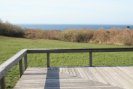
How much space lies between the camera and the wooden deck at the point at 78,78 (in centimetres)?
681

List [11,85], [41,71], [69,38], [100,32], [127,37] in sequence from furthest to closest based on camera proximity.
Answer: [69,38], [100,32], [127,37], [41,71], [11,85]

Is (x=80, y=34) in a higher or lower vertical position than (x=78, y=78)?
higher

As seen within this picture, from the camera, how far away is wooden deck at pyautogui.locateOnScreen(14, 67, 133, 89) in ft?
22.4

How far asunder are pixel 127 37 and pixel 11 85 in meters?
13.0

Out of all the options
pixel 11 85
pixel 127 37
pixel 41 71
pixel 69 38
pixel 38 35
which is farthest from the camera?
pixel 38 35

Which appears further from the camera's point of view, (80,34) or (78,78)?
(80,34)

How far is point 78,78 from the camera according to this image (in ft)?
25.1

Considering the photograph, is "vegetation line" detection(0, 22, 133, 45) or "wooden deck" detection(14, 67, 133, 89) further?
"vegetation line" detection(0, 22, 133, 45)

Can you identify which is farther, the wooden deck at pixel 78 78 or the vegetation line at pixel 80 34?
the vegetation line at pixel 80 34

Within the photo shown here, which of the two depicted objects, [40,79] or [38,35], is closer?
[40,79]

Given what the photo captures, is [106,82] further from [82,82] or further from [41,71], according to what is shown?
[41,71]

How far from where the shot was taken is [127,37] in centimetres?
1983

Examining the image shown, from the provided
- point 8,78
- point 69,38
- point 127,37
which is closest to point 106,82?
point 8,78

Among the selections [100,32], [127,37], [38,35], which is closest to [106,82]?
[127,37]
